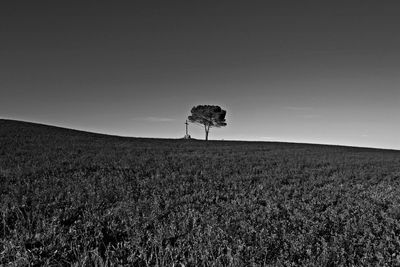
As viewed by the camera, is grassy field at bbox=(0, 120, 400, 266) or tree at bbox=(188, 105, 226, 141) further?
tree at bbox=(188, 105, 226, 141)

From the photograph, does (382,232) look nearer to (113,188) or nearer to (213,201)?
(213,201)

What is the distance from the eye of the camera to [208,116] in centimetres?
8188

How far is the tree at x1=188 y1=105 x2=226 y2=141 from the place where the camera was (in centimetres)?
8138

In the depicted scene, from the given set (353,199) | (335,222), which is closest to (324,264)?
(335,222)

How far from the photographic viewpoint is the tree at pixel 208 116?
8138cm

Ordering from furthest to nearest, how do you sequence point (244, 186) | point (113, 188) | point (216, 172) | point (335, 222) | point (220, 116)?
point (220, 116)
point (216, 172)
point (244, 186)
point (113, 188)
point (335, 222)

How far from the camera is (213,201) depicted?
742 centimetres

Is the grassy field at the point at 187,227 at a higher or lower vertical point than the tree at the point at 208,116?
lower

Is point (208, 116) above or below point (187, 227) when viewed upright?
above

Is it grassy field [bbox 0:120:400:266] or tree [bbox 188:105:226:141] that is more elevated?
tree [bbox 188:105:226:141]

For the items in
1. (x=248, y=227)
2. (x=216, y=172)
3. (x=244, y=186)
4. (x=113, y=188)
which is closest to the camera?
(x=248, y=227)

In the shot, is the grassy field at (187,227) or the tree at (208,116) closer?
the grassy field at (187,227)

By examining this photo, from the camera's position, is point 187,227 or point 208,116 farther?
point 208,116

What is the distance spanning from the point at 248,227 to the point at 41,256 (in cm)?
319
